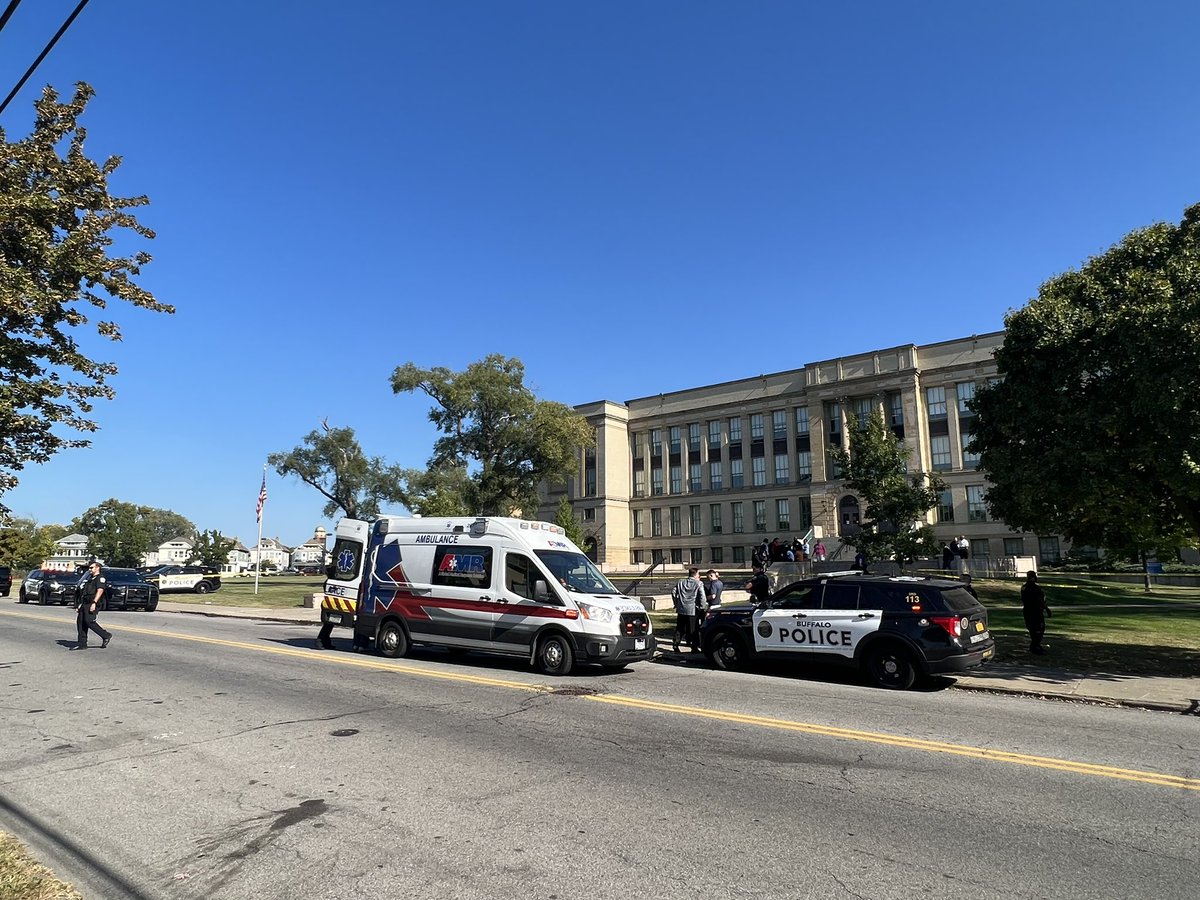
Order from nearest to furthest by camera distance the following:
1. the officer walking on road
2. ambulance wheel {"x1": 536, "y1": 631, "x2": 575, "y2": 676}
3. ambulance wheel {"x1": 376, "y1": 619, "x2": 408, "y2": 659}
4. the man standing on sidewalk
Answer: ambulance wheel {"x1": 536, "y1": 631, "x2": 575, "y2": 676}
ambulance wheel {"x1": 376, "y1": 619, "x2": 408, "y2": 659}
the man standing on sidewalk
the officer walking on road

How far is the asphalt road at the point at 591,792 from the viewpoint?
4.29 m

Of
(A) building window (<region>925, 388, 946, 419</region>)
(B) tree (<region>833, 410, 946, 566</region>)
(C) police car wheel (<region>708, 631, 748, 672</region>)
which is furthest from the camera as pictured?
(A) building window (<region>925, 388, 946, 419</region>)

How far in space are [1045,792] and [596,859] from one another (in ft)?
12.9

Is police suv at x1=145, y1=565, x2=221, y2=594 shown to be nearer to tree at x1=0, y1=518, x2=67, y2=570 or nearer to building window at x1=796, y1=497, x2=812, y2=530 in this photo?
tree at x1=0, y1=518, x2=67, y2=570

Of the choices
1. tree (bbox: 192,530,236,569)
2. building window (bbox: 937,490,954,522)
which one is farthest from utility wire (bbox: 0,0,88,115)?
tree (bbox: 192,530,236,569)

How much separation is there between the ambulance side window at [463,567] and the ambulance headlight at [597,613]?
A: 196 centimetres

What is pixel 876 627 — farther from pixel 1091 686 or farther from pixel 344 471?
pixel 344 471

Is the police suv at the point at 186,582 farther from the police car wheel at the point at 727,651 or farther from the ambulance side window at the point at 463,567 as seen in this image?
the police car wheel at the point at 727,651

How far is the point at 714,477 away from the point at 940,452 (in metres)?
21.6

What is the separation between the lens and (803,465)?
67875 millimetres

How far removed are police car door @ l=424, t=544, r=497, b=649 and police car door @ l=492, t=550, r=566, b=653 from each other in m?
0.25

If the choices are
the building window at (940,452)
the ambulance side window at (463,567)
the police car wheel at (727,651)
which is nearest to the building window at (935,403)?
the building window at (940,452)

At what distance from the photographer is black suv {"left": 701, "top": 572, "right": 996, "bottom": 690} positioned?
36.1 ft

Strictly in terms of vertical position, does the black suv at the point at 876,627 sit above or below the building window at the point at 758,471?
below
